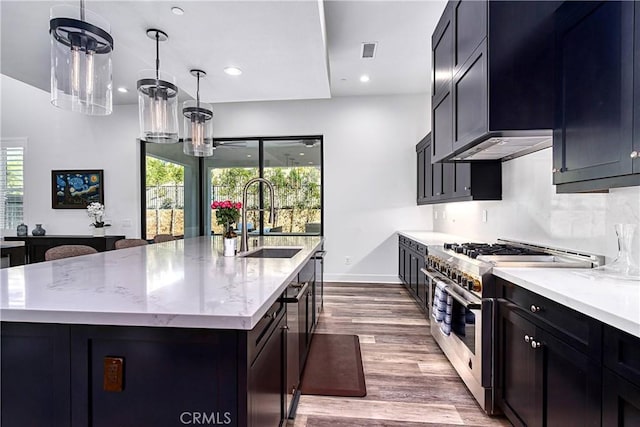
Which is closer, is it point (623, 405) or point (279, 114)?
point (623, 405)

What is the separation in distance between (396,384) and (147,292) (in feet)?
6.21

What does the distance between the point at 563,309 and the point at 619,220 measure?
798mm

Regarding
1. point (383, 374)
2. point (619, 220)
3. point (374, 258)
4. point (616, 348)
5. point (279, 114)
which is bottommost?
point (383, 374)

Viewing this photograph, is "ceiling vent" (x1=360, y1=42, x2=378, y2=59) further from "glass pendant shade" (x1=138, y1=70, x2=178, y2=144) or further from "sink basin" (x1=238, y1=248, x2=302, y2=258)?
"sink basin" (x1=238, y1=248, x2=302, y2=258)

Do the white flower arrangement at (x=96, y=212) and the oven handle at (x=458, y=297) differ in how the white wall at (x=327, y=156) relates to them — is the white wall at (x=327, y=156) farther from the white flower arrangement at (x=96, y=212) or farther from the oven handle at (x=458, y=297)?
the oven handle at (x=458, y=297)

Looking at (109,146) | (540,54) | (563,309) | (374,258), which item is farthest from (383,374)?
(109,146)

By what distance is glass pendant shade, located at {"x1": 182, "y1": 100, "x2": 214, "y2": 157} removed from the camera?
341cm

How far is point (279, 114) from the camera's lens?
562 cm

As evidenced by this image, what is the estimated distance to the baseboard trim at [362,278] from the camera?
5500 millimetres

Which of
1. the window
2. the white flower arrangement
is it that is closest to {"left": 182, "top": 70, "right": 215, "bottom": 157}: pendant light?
the white flower arrangement

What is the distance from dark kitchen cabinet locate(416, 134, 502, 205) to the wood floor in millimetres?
1449

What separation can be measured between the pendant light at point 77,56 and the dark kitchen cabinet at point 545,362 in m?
2.67

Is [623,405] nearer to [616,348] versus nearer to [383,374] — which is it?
[616,348]

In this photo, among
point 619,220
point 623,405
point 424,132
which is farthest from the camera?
point 424,132
